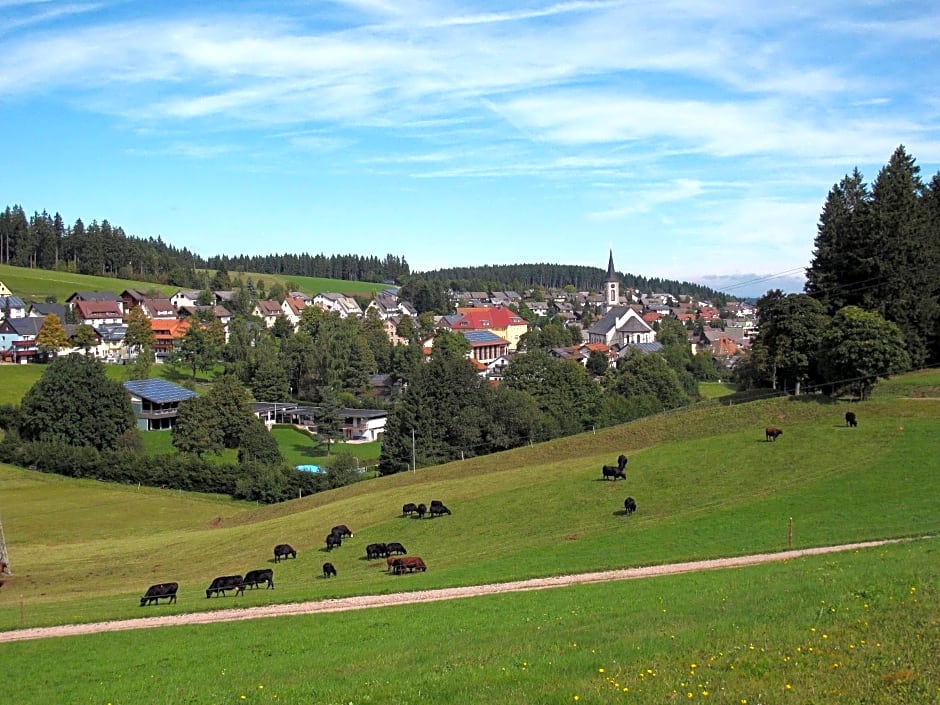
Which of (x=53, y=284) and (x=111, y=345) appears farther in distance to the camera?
(x=53, y=284)

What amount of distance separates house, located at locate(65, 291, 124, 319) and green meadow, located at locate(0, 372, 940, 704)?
10613 centimetres

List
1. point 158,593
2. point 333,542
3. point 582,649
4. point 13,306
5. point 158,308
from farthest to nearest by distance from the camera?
point 158,308 < point 13,306 < point 333,542 < point 158,593 < point 582,649

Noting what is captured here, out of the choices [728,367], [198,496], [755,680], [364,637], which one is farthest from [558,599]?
[728,367]

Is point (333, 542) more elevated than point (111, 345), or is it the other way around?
point (111, 345)

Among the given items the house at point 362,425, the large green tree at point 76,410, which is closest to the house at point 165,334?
the house at point 362,425

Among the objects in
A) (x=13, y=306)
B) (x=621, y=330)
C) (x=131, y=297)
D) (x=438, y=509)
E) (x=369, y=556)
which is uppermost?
(x=131, y=297)

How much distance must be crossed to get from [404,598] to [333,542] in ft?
48.2

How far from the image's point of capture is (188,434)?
8694 cm

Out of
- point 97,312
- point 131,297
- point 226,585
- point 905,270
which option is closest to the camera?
point 226,585

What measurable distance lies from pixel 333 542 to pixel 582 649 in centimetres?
2672

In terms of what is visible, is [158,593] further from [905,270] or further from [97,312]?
[97,312]

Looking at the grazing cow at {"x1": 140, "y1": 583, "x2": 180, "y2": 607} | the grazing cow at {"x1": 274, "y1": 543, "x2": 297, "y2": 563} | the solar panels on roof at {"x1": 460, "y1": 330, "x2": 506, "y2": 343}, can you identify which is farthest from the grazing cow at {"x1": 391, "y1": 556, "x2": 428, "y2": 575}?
the solar panels on roof at {"x1": 460, "y1": 330, "x2": 506, "y2": 343}

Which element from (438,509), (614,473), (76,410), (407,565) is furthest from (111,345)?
(407,565)

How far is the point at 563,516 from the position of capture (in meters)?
39.3
